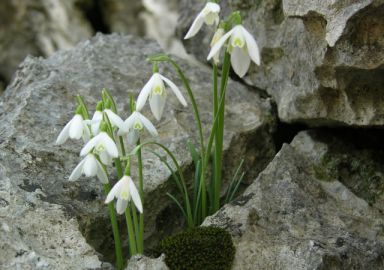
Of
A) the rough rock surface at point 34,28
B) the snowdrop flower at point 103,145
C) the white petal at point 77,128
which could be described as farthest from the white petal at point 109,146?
the rough rock surface at point 34,28

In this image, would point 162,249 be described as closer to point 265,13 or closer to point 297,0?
point 297,0

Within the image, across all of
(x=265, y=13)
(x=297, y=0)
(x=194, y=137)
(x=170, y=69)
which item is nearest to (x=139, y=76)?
(x=170, y=69)

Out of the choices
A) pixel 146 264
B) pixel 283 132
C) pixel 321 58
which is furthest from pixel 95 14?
pixel 146 264

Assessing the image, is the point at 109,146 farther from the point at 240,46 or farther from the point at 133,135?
the point at 240,46

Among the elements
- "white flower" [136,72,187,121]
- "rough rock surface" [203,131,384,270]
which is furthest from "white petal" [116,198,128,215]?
"rough rock surface" [203,131,384,270]

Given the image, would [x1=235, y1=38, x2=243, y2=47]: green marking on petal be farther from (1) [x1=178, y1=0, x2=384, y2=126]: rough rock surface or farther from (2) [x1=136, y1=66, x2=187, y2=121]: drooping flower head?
(1) [x1=178, y1=0, x2=384, y2=126]: rough rock surface
